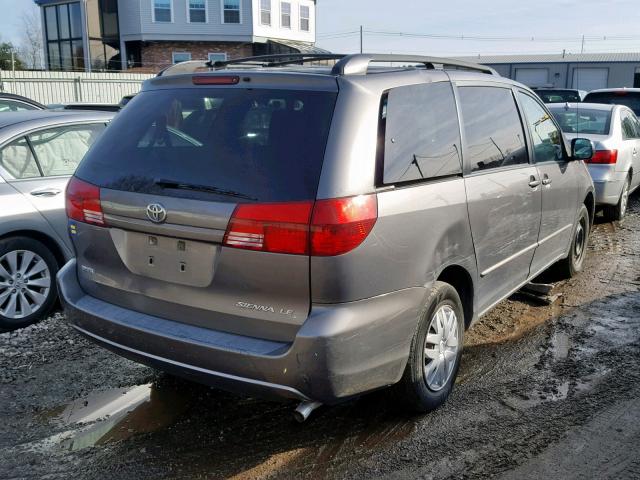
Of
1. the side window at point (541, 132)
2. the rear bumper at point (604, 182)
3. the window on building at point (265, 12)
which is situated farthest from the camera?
the window on building at point (265, 12)

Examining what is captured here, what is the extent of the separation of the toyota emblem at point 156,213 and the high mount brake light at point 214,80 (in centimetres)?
73

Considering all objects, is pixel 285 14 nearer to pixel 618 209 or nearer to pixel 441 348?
pixel 618 209

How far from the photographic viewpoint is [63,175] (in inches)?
217

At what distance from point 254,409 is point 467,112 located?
2.17 metres

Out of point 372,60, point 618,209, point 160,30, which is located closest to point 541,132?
point 372,60

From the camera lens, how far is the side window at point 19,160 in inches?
204

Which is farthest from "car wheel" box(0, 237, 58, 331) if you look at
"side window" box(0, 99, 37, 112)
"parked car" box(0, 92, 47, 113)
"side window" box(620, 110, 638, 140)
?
"side window" box(620, 110, 638, 140)

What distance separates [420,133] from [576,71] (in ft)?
170

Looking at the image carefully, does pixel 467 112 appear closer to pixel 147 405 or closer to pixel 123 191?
pixel 123 191

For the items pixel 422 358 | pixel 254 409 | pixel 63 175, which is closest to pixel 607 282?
pixel 422 358

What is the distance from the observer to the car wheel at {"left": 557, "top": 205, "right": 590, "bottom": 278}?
6.18 m

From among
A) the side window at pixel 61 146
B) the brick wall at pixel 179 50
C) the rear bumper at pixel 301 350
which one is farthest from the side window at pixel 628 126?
the brick wall at pixel 179 50

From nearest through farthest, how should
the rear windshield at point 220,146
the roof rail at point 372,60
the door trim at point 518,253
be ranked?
the rear windshield at point 220,146, the roof rail at point 372,60, the door trim at point 518,253

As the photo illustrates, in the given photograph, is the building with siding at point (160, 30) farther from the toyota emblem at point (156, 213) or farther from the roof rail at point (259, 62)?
the toyota emblem at point (156, 213)
